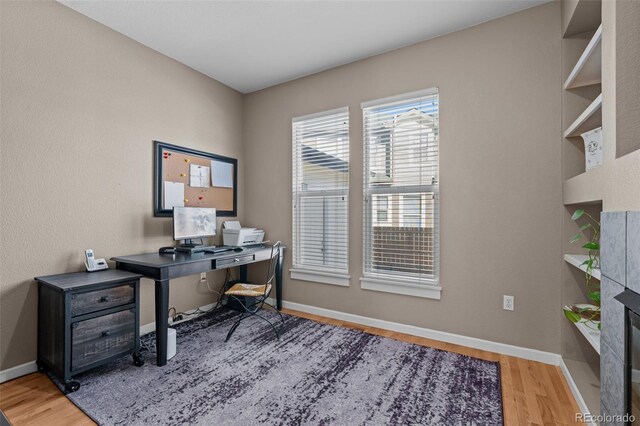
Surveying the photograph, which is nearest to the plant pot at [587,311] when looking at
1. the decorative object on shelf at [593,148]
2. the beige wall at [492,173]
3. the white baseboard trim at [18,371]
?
the beige wall at [492,173]

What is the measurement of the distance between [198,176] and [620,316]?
11.2 feet

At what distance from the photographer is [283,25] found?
2514 mm

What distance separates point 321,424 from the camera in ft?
5.24

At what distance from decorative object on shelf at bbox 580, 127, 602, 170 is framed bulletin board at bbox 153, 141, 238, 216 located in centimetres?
333

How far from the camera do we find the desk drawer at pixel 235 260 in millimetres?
2617

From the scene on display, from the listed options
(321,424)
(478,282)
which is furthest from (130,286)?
(478,282)

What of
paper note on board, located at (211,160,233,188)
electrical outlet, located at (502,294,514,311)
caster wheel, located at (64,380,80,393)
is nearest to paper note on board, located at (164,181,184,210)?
paper note on board, located at (211,160,233,188)

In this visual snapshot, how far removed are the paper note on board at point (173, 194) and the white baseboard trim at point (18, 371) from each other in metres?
1.52

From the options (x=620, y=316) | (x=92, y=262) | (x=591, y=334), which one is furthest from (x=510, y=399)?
(x=92, y=262)

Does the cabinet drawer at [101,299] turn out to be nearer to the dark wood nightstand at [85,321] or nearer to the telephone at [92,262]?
the dark wood nightstand at [85,321]

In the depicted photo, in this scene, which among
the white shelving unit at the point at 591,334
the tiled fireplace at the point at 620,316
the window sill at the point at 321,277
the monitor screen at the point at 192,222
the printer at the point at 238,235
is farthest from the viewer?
the printer at the point at 238,235

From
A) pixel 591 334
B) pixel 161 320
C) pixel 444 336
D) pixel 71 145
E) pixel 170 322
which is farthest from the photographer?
pixel 170 322

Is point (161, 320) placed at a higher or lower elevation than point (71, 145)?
lower

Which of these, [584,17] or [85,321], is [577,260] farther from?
[85,321]
